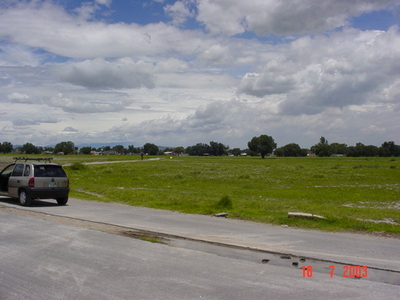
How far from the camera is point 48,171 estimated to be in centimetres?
1747

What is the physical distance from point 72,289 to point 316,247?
18.3 feet

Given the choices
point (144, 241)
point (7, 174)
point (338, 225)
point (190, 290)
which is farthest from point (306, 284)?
point (7, 174)

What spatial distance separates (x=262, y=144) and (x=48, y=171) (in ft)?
475

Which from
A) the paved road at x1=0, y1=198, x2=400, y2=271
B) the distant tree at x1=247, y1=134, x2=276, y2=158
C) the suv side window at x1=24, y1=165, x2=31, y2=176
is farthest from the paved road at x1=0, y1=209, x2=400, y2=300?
the distant tree at x1=247, y1=134, x2=276, y2=158

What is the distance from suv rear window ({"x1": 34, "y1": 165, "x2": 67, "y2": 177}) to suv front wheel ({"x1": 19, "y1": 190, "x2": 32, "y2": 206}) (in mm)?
927

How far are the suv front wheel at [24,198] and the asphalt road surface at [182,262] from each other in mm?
4061

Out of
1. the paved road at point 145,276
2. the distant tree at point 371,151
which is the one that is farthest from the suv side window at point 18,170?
the distant tree at point 371,151

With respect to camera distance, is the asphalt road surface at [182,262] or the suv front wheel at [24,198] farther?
the suv front wheel at [24,198]

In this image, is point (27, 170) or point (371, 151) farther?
point (371, 151)

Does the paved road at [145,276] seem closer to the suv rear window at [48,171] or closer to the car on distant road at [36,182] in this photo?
the car on distant road at [36,182]

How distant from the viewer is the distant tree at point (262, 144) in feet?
517
